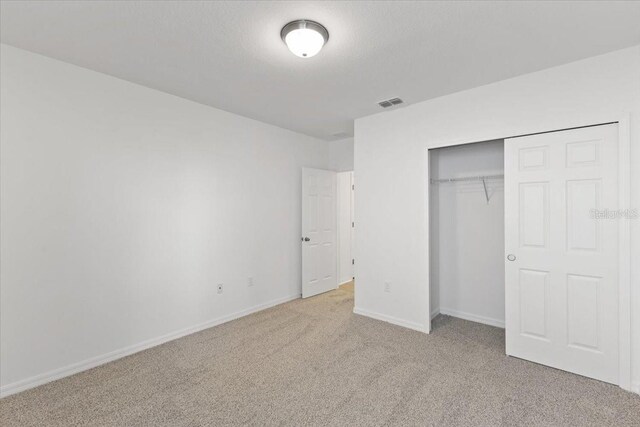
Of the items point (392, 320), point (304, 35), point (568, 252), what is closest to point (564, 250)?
point (568, 252)

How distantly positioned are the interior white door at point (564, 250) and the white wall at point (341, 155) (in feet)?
8.34

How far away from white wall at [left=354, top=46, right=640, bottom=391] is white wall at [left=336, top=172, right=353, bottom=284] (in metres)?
1.63

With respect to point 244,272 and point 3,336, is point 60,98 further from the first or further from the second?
point 244,272

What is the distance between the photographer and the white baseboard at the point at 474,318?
3440 millimetres

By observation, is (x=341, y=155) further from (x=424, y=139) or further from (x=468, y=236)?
(x=468, y=236)

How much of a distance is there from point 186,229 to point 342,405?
2.32m

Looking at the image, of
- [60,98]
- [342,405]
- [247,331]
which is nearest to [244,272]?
[247,331]

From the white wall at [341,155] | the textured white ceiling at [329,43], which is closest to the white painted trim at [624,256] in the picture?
the textured white ceiling at [329,43]

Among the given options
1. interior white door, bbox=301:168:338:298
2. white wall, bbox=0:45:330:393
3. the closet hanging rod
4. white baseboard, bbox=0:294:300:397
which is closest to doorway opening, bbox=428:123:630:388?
the closet hanging rod

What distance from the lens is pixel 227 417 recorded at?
197cm

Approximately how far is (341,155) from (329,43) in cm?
291

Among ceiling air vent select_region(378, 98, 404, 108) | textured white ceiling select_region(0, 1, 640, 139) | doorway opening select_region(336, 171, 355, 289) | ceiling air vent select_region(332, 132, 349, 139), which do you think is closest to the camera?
textured white ceiling select_region(0, 1, 640, 139)

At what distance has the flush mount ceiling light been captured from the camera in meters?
1.93

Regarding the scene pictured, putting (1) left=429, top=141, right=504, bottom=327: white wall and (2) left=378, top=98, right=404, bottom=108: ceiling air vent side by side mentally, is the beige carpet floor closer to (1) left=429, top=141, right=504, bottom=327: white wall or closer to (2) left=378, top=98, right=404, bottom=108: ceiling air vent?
(1) left=429, top=141, right=504, bottom=327: white wall
